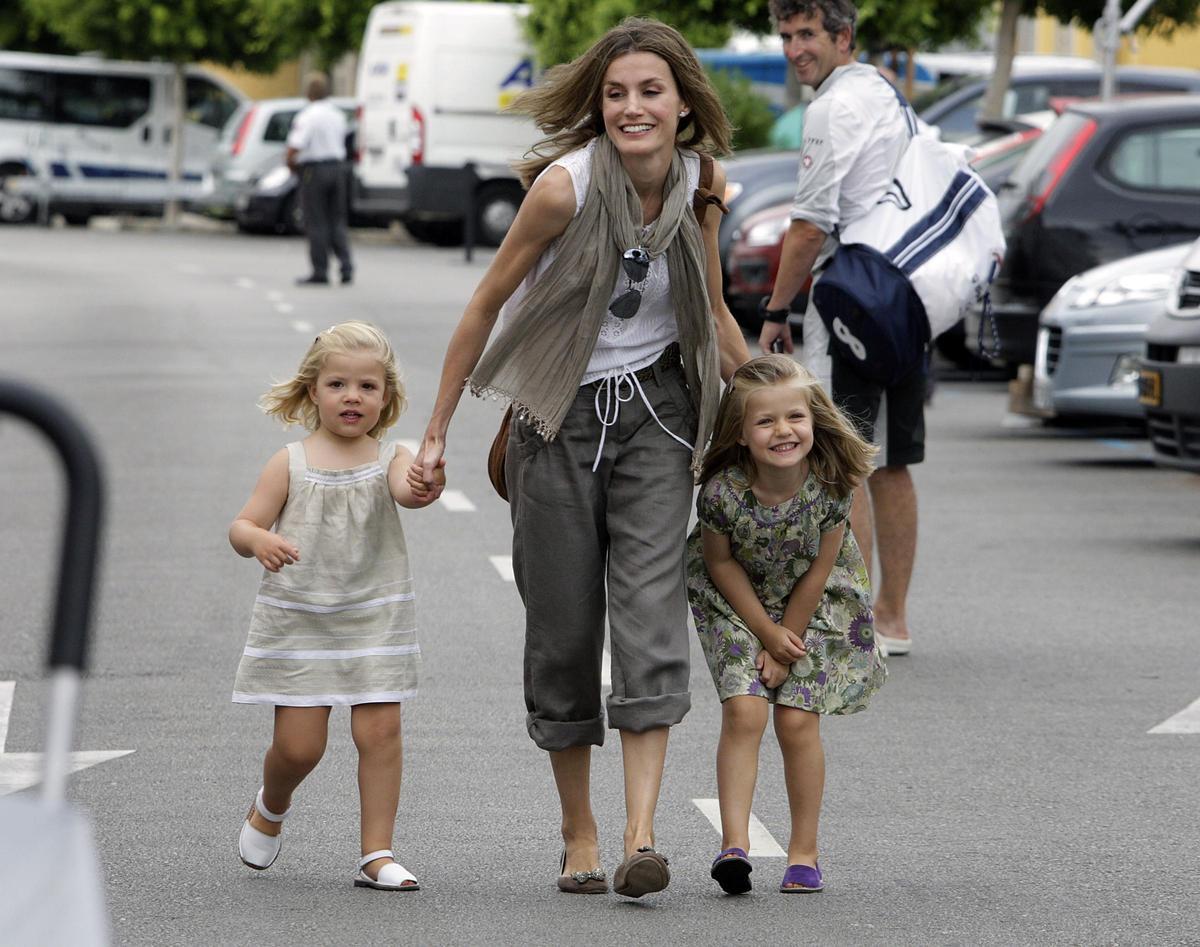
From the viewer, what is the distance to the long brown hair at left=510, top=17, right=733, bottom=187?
4.75 metres

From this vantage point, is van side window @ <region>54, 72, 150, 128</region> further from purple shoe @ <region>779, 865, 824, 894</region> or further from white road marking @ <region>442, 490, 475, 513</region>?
purple shoe @ <region>779, 865, 824, 894</region>

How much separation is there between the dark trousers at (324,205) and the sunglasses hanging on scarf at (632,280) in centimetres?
1962

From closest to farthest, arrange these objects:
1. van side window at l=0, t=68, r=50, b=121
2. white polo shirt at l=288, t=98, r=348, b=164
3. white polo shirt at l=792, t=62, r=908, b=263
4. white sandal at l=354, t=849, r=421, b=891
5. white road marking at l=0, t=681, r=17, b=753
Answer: white sandal at l=354, t=849, r=421, b=891
white road marking at l=0, t=681, r=17, b=753
white polo shirt at l=792, t=62, r=908, b=263
white polo shirt at l=288, t=98, r=348, b=164
van side window at l=0, t=68, r=50, b=121

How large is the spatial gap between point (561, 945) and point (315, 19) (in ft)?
131

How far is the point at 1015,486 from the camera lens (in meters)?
11.4

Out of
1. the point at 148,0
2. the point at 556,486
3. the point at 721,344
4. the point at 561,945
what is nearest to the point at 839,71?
the point at 721,344

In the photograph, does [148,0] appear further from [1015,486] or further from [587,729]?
[587,729]

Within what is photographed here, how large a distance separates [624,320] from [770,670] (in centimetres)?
76

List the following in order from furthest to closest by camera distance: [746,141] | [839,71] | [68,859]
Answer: [746,141] < [839,71] < [68,859]

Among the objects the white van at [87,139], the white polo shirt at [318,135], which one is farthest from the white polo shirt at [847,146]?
the white van at [87,139]

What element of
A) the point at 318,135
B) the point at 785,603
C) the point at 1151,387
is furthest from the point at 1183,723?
the point at 318,135

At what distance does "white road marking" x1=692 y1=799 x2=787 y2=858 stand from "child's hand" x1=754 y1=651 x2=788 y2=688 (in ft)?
1.11

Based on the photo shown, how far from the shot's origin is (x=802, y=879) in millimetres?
4727

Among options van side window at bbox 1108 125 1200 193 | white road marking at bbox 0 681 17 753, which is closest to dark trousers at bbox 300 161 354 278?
van side window at bbox 1108 125 1200 193
